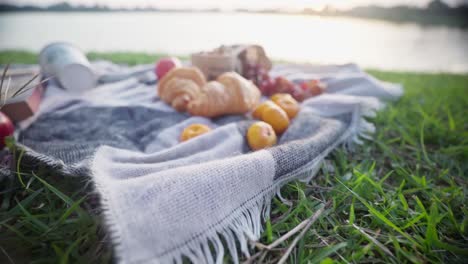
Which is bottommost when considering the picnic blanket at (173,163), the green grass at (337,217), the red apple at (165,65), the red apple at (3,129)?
the green grass at (337,217)

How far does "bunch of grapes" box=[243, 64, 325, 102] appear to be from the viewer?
82.6 inches

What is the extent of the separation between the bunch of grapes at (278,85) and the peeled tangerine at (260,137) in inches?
33.9

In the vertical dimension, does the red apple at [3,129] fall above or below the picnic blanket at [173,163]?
above

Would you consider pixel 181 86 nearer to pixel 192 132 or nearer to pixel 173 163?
pixel 192 132

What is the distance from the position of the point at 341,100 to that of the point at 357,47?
7.37 meters

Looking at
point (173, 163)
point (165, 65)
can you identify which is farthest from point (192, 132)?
point (165, 65)

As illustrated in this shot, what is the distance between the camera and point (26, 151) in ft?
3.38

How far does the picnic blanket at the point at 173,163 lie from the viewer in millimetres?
735

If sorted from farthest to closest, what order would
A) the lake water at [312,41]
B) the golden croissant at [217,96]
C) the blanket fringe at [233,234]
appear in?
the lake water at [312,41]
the golden croissant at [217,96]
the blanket fringe at [233,234]

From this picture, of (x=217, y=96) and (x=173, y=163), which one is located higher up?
(x=217, y=96)

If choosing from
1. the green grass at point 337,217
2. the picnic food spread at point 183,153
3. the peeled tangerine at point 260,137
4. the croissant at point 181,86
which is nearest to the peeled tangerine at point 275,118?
the picnic food spread at point 183,153

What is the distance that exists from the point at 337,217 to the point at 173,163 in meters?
0.67

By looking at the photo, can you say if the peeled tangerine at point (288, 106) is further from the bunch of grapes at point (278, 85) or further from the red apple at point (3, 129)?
the red apple at point (3, 129)

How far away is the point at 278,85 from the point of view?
212cm
